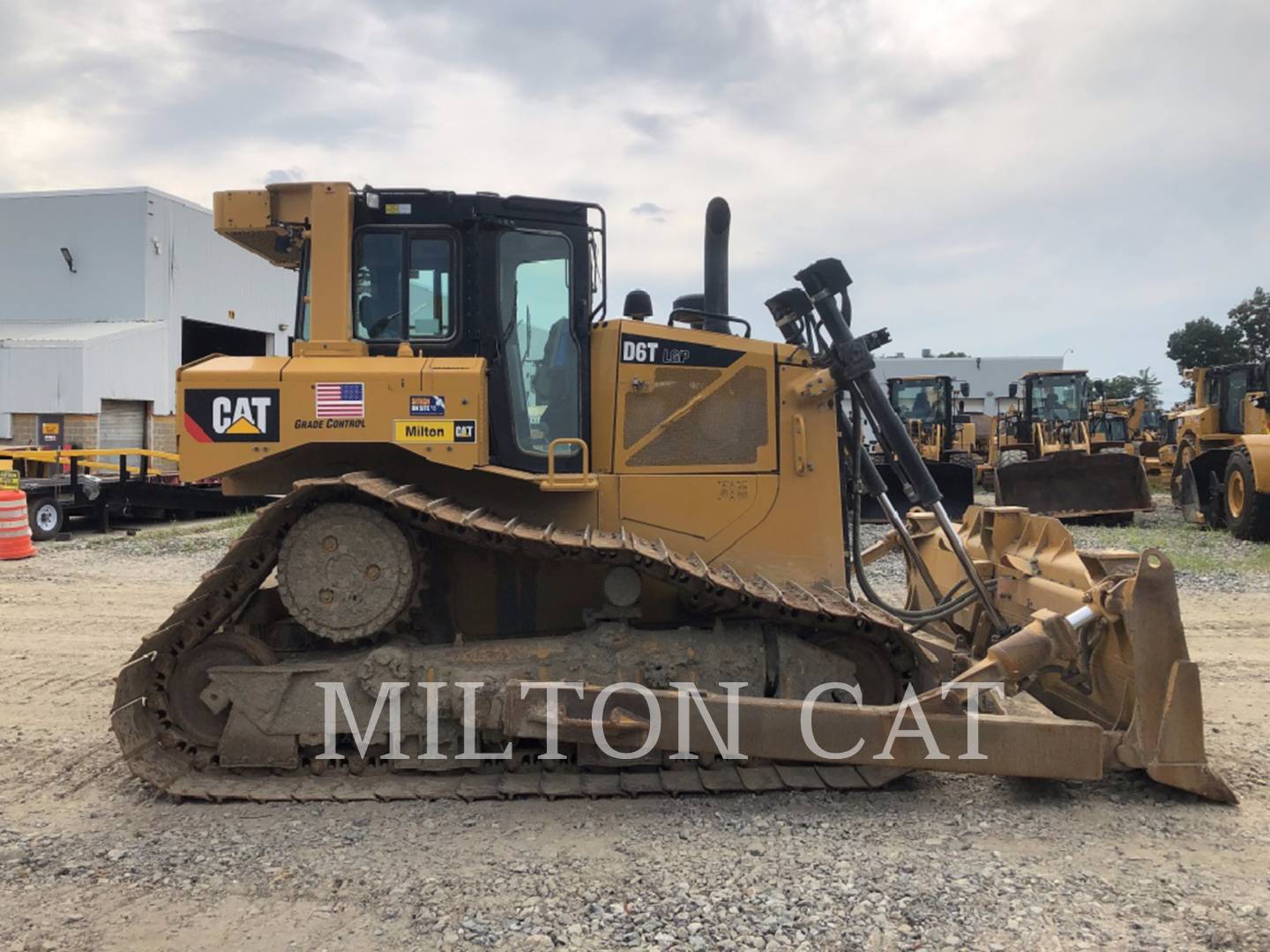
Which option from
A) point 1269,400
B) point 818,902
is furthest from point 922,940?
point 1269,400

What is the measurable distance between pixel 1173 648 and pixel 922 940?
6.34 ft

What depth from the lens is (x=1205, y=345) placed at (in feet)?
169

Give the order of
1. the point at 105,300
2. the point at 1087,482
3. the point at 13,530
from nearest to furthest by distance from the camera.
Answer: the point at 13,530, the point at 1087,482, the point at 105,300

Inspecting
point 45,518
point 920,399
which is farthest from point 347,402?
point 920,399

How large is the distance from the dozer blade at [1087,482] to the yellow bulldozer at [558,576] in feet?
39.1

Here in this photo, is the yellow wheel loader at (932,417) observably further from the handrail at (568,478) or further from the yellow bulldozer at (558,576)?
the handrail at (568,478)

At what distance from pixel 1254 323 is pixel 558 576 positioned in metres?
56.7

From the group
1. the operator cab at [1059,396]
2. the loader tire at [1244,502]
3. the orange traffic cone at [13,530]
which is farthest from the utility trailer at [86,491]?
the operator cab at [1059,396]

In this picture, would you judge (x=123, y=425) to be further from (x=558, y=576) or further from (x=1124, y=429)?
(x=1124, y=429)

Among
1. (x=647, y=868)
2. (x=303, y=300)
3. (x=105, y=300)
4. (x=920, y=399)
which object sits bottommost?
(x=647, y=868)

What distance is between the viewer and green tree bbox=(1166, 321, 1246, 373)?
49781 millimetres

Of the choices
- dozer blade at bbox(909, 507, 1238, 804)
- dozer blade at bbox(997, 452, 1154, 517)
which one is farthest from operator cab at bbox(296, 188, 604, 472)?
dozer blade at bbox(997, 452, 1154, 517)

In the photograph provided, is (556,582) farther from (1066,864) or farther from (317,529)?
(1066,864)

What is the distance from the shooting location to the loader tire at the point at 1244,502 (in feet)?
46.8
